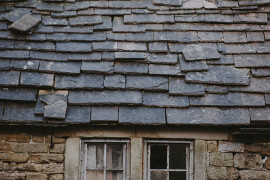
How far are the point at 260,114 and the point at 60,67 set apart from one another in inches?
104

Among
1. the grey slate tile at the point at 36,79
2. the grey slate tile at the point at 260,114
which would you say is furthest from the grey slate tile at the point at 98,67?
the grey slate tile at the point at 260,114

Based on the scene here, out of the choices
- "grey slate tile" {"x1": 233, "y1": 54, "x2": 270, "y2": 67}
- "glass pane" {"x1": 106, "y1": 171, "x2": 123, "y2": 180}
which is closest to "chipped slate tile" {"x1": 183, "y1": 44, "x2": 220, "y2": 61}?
"grey slate tile" {"x1": 233, "y1": 54, "x2": 270, "y2": 67}

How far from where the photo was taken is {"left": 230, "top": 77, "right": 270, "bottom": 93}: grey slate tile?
391 centimetres

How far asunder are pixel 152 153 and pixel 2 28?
276cm

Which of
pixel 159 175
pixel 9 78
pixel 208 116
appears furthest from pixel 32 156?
pixel 208 116

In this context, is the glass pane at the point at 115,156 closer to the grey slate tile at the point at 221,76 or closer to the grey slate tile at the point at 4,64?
the grey slate tile at the point at 221,76

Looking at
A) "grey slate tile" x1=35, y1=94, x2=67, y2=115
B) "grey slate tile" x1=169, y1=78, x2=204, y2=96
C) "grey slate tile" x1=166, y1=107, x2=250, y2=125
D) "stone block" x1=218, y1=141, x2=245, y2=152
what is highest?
"grey slate tile" x1=169, y1=78, x2=204, y2=96

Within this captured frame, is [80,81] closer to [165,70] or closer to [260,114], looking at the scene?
[165,70]

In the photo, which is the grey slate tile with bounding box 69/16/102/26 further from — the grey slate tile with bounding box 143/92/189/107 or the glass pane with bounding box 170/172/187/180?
the glass pane with bounding box 170/172/187/180

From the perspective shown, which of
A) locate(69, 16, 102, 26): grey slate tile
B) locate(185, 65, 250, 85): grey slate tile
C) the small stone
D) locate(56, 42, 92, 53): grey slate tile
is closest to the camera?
the small stone

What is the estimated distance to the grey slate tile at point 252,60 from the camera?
4.05 metres

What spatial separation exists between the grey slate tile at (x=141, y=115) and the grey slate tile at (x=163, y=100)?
0.08 meters

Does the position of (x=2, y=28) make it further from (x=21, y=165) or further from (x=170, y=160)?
(x=170, y=160)

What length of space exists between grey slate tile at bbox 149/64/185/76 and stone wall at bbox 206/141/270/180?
3.55 ft
